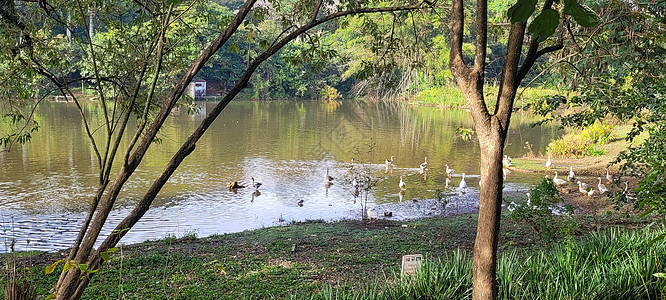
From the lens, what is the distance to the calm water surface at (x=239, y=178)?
11.5m

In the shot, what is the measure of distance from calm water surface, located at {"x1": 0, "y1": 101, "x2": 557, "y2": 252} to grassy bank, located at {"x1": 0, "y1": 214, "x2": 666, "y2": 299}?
4.77 feet

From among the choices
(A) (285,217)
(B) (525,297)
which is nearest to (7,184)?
(A) (285,217)

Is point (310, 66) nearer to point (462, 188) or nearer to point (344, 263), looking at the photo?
point (344, 263)

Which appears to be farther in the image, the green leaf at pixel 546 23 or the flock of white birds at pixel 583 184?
the flock of white birds at pixel 583 184

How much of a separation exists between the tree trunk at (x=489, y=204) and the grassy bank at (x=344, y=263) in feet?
2.25

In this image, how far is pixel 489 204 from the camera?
332 cm

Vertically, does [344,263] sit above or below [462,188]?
above

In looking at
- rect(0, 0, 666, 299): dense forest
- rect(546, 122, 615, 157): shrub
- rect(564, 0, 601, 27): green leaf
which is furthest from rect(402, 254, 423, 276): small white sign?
rect(546, 122, 615, 157): shrub

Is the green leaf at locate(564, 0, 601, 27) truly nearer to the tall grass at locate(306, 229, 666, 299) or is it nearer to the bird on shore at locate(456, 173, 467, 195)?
the tall grass at locate(306, 229, 666, 299)

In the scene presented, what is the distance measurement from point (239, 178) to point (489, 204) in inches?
523

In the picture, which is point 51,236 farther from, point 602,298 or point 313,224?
point 602,298

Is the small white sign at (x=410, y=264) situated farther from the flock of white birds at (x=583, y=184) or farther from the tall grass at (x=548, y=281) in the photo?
the flock of white birds at (x=583, y=184)

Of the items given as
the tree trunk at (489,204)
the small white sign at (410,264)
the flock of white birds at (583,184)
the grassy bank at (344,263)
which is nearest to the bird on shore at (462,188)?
the flock of white birds at (583,184)

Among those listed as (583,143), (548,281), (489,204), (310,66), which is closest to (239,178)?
(310,66)
